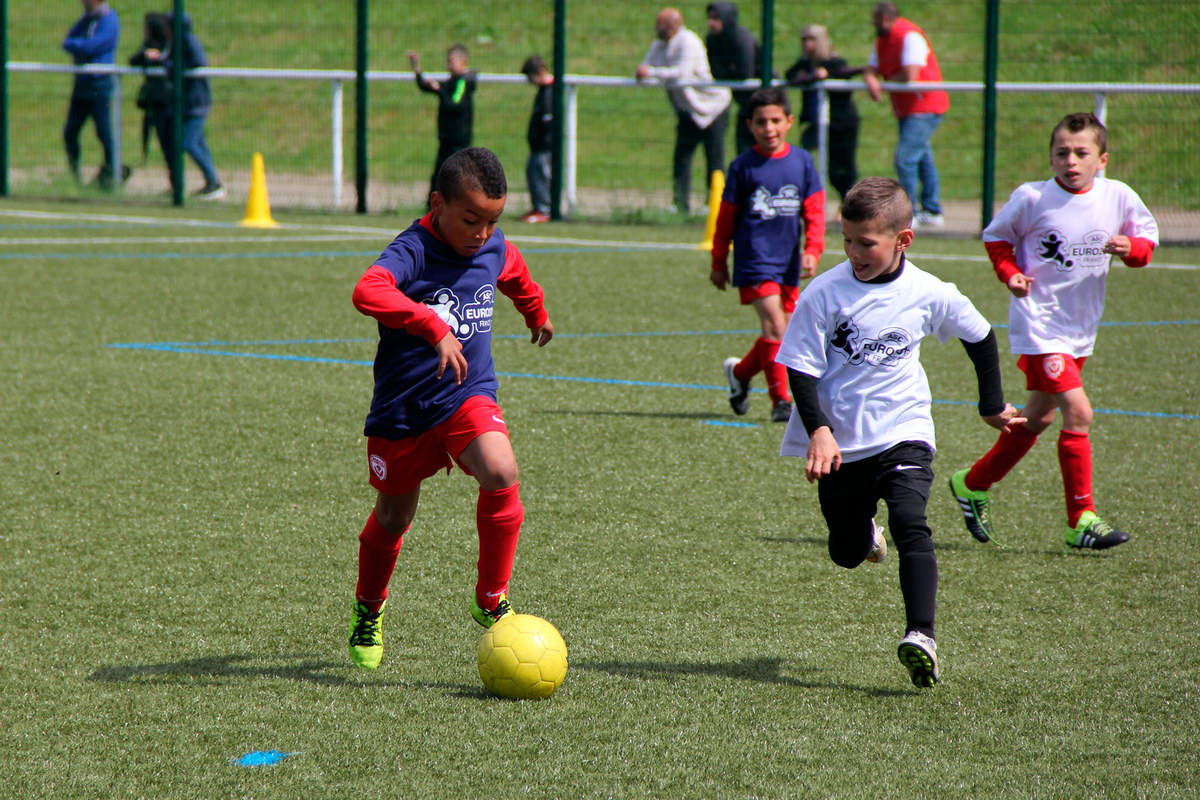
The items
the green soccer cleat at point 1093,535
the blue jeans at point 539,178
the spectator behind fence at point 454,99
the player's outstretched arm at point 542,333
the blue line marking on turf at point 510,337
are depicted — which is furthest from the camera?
the blue jeans at point 539,178

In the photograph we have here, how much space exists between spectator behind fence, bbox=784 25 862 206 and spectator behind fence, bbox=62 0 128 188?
355 inches

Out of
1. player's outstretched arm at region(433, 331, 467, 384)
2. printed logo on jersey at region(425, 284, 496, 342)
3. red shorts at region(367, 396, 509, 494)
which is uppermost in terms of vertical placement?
printed logo on jersey at region(425, 284, 496, 342)

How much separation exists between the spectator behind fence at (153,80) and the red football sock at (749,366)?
13.2 metres

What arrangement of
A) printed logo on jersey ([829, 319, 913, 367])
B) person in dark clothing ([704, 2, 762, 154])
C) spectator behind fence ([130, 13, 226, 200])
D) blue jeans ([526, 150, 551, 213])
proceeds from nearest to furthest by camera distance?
printed logo on jersey ([829, 319, 913, 367]) → person in dark clothing ([704, 2, 762, 154]) → blue jeans ([526, 150, 551, 213]) → spectator behind fence ([130, 13, 226, 200])

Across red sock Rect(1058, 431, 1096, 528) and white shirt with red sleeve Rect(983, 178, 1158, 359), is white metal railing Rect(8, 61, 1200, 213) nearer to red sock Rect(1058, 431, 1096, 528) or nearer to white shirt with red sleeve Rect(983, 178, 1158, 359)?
white shirt with red sleeve Rect(983, 178, 1158, 359)

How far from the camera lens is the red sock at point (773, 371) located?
7770mm

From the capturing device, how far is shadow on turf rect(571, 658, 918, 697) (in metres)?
4.09

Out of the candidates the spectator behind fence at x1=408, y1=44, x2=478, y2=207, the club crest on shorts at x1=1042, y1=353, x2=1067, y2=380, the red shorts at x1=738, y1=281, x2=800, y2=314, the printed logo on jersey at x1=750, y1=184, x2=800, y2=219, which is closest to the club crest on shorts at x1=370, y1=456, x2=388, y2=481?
the club crest on shorts at x1=1042, y1=353, x2=1067, y2=380

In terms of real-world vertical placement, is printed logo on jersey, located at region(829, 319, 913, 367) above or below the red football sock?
above

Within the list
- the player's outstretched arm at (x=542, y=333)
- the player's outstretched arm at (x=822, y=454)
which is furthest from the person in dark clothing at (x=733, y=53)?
the player's outstretched arm at (x=822, y=454)

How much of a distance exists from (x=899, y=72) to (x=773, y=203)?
928cm

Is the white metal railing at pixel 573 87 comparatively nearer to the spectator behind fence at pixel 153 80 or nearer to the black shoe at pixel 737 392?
the spectator behind fence at pixel 153 80

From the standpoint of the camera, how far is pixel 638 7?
21406 millimetres

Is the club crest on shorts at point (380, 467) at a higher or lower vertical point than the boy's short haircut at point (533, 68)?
lower
